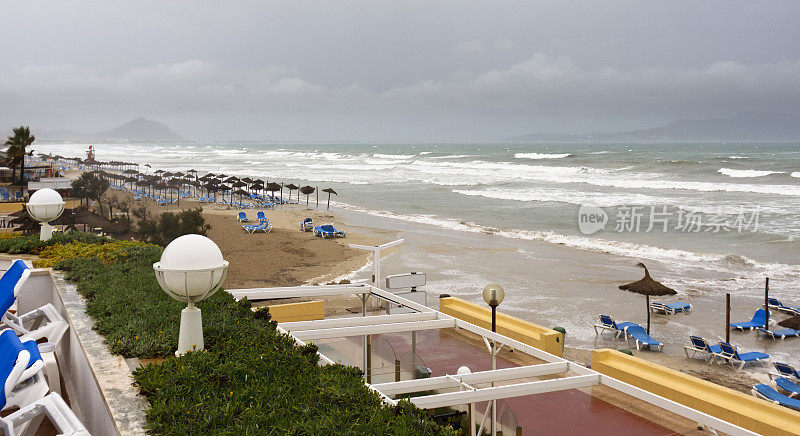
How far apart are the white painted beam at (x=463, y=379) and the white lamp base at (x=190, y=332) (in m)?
1.20

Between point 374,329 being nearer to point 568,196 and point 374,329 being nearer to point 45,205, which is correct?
point 45,205

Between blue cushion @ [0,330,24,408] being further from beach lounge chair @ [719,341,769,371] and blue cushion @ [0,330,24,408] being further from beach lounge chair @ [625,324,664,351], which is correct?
beach lounge chair @ [719,341,769,371]

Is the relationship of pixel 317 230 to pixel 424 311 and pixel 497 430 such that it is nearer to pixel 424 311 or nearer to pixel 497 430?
pixel 424 311

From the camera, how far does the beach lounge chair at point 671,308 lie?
12586 millimetres

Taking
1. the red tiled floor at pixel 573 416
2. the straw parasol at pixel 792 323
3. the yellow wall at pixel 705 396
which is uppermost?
the red tiled floor at pixel 573 416

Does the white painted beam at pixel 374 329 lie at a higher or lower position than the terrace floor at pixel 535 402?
higher

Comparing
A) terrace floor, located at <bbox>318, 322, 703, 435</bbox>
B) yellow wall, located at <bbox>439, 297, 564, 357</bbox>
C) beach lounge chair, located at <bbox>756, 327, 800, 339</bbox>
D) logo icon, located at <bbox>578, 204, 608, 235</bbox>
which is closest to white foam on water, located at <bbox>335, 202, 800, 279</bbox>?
logo icon, located at <bbox>578, 204, 608, 235</bbox>

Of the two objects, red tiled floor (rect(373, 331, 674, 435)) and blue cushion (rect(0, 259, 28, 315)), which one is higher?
blue cushion (rect(0, 259, 28, 315))

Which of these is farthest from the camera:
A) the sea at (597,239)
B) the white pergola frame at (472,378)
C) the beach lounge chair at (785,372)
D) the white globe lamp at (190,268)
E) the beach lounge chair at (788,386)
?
the sea at (597,239)

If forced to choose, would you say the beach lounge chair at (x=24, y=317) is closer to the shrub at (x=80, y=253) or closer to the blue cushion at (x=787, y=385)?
the shrub at (x=80, y=253)

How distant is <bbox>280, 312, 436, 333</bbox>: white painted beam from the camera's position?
544cm

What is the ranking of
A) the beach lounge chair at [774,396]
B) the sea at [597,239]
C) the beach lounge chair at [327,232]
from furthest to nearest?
the beach lounge chair at [327,232], the sea at [597,239], the beach lounge chair at [774,396]

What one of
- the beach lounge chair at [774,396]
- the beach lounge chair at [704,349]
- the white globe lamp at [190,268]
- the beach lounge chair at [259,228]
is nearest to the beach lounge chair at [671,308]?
the beach lounge chair at [704,349]

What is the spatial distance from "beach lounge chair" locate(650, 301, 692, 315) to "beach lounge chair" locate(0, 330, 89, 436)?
11665 mm
